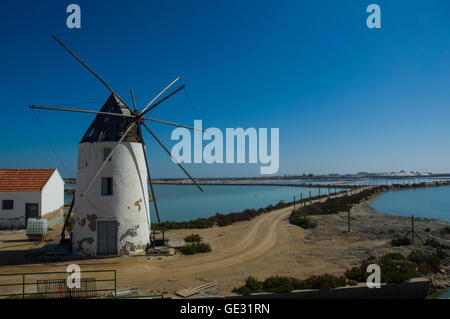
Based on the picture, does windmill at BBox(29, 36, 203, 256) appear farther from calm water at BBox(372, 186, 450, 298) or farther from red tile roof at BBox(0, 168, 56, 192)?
calm water at BBox(372, 186, 450, 298)

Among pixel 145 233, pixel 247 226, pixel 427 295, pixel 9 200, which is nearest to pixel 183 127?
pixel 145 233

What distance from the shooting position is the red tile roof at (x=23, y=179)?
66.9ft

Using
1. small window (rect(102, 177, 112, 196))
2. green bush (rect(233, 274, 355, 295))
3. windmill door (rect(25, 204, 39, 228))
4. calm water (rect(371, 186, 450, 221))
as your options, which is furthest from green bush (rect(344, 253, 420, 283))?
calm water (rect(371, 186, 450, 221))

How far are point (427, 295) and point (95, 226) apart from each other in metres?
12.9

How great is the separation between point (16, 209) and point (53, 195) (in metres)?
2.62

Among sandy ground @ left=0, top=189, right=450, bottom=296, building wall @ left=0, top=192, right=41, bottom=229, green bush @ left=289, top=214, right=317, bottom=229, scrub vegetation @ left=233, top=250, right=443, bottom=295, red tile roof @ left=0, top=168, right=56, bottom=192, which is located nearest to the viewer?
scrub vegetation @ left=233, top=250, right=443, bottom=295

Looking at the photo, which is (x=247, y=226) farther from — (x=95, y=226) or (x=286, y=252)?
(x=95, y=226)

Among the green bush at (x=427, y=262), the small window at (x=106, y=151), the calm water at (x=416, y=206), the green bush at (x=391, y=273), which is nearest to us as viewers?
the green bush at (x=391, y=273)

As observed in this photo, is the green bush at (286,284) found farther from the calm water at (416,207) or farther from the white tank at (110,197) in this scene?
the calm water at (416,207)

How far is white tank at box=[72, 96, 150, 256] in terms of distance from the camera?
1280 cm

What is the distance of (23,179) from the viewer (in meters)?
21.3

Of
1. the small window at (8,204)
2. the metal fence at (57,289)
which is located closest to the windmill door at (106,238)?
the metal fence at (57,289)

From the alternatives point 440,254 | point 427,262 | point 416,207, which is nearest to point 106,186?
point 427,262

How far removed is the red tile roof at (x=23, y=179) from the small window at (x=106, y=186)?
10.6 meters
